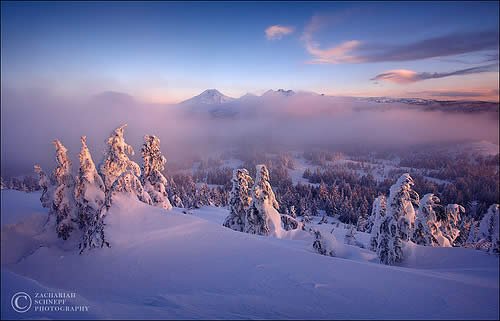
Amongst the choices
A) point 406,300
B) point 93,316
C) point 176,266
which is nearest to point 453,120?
point 406,300

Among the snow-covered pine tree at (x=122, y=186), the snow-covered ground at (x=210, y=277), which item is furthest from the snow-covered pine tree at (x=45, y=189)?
the snow-covered pine tree at (x=122, y=186)

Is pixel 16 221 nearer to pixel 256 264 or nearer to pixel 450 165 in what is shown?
pixel 256 264

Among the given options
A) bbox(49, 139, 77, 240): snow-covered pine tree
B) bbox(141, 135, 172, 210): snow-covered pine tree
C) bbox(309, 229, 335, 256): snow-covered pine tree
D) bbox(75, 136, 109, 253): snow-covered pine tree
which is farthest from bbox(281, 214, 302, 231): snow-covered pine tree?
bbox(49, 139, 77, 240): snow-covered pine tree

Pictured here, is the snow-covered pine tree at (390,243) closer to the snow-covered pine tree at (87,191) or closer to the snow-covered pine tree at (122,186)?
the snow-covered pine tree at (122,186)

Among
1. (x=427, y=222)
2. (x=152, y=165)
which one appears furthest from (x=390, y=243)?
(x=152, y=165)

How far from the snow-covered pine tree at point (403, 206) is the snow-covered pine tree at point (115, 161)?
17379 mm

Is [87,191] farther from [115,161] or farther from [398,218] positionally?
[398,218]

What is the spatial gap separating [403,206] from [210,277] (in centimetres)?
1519

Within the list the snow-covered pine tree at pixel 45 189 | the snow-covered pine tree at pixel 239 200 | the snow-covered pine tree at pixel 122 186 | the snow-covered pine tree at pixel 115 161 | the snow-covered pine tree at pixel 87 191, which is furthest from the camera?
the snow-covered pine tree at pixel 239 200

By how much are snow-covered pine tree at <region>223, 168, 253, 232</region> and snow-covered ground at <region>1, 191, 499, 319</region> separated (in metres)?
12.3

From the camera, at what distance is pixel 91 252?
11156mm

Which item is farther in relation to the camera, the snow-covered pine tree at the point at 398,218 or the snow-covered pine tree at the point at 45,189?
the snow-covered pine tree at the point at 398,218

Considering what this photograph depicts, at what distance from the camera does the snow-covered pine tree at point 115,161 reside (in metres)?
15.5

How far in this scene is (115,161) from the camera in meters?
15.7
